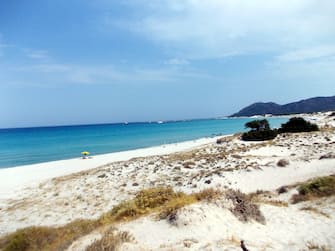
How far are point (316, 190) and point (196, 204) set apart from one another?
16.4 feet

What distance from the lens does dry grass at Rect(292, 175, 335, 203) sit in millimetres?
9095

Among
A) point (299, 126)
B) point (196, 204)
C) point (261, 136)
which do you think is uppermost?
point (299, 126)

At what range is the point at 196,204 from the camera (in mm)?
7441

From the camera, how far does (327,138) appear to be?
74.2 ft

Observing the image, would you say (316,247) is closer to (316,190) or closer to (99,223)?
(316,190)

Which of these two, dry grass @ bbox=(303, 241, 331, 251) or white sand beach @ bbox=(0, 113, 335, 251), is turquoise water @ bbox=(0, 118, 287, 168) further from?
Result: dry grass @ bbox=(303, 241, 331, 251)

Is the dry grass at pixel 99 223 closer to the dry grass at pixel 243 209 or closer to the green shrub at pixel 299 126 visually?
the dry grass at pixel 243 209

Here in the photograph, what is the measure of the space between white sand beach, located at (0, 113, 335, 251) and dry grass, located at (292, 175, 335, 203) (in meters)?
0.38

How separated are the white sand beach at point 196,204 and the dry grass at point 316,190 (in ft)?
1.24

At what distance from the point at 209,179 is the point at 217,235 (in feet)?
23.8

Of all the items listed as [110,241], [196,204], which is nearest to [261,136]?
[196,204]

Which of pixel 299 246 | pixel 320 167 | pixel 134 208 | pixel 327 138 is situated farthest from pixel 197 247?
pixel 327 138

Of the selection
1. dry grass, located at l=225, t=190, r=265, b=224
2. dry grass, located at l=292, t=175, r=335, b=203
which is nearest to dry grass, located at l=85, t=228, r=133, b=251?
dry grass, located at l=225, t=190, r=265, b=224

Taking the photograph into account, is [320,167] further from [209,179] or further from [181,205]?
[181,205]
